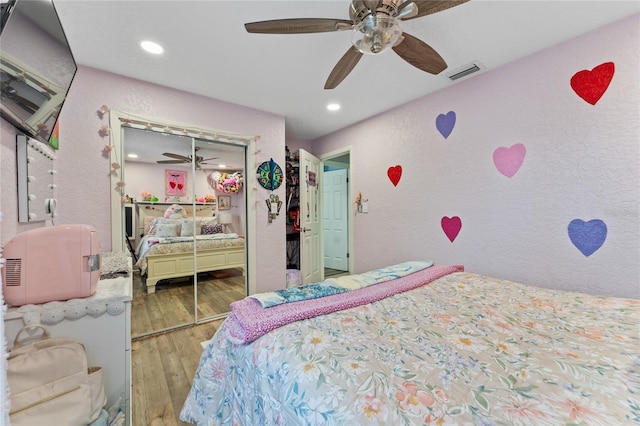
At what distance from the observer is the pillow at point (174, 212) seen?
8.48 ft

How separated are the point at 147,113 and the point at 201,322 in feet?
7.10

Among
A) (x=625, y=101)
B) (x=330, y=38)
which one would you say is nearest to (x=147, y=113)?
(x=330, y=38)

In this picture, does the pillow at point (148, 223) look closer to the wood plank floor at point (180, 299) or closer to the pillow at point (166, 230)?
the pillow at point (166, 230)

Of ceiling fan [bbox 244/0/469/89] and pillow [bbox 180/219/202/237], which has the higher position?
ceiling fan [bbox 244/0/469/89]

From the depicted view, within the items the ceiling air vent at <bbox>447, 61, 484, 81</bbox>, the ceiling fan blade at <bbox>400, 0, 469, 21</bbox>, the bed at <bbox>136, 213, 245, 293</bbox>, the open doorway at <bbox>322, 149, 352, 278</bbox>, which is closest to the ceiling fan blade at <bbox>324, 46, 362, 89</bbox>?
the ceiling fan blade at <bbox>400, 0, 469, 21</bbox>

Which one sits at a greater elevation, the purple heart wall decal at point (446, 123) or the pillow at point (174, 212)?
the purple heart wall decal at point (446, 123)

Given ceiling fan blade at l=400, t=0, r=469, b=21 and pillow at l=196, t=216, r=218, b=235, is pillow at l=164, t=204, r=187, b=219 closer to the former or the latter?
pillow at l=196, t=216, r=218, b=235

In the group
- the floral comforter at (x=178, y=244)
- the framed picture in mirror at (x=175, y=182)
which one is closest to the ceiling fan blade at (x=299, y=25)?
the framed picture in mirror at (x=175, y=182)

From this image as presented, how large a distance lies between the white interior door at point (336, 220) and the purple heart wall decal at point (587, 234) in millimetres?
3290

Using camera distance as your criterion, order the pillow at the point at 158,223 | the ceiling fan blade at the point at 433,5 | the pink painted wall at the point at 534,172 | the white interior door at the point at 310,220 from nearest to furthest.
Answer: the ceiling fan blade at the point at 433,5 → the pink painted wall at the point at 534,172 → the pillow at the point at 158,223 → the white interior door at the point at 310,220

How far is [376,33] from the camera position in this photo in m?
1.29

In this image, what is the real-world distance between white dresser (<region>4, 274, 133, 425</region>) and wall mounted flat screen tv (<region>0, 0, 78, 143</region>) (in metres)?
0.84

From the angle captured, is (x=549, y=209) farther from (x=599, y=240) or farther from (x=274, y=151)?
(x=274, y=151)

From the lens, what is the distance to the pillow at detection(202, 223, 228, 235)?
2789mm
